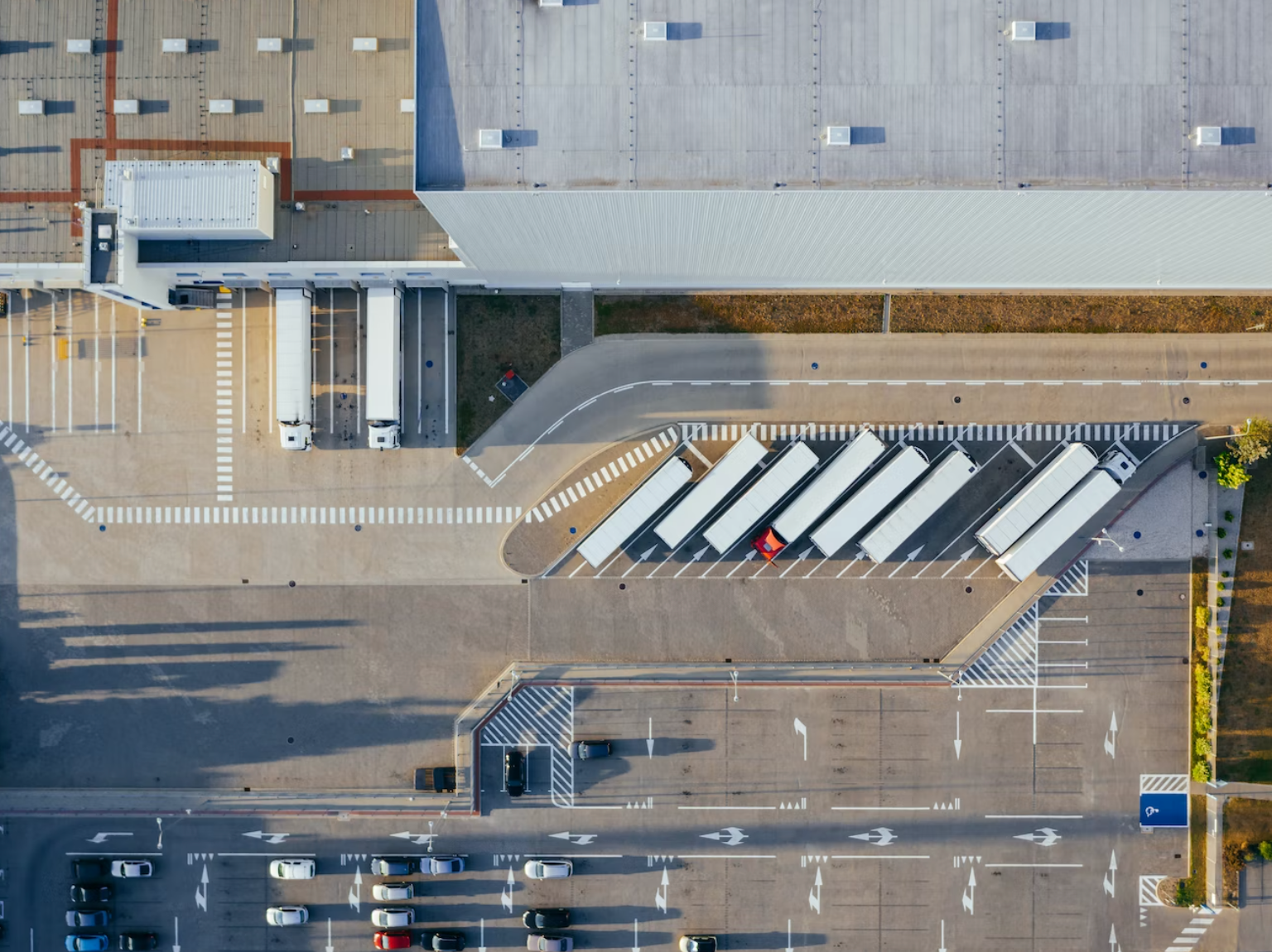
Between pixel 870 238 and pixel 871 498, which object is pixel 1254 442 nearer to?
pixel 871 498

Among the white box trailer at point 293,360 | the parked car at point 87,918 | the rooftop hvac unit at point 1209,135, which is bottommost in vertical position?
the parked car at point 87,918

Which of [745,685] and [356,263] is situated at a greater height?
[356,263]

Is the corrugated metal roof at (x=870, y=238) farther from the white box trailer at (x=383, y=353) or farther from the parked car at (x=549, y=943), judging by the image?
the parked car at (x=549, y=943)

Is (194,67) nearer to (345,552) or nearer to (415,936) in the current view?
(345,552)

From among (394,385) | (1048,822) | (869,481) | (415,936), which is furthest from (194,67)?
(1048,822)

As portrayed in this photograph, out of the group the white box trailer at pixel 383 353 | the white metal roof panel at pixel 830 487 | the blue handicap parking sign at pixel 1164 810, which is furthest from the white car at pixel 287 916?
the blue handicap parking sign at pixel 1164 810

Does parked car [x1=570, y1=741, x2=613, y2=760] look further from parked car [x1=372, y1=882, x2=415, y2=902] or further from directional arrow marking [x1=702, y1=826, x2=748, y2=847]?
parked car [x1=372, y1=882, x2=415, y2=902]

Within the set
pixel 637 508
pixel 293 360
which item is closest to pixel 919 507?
pixel 637 508
